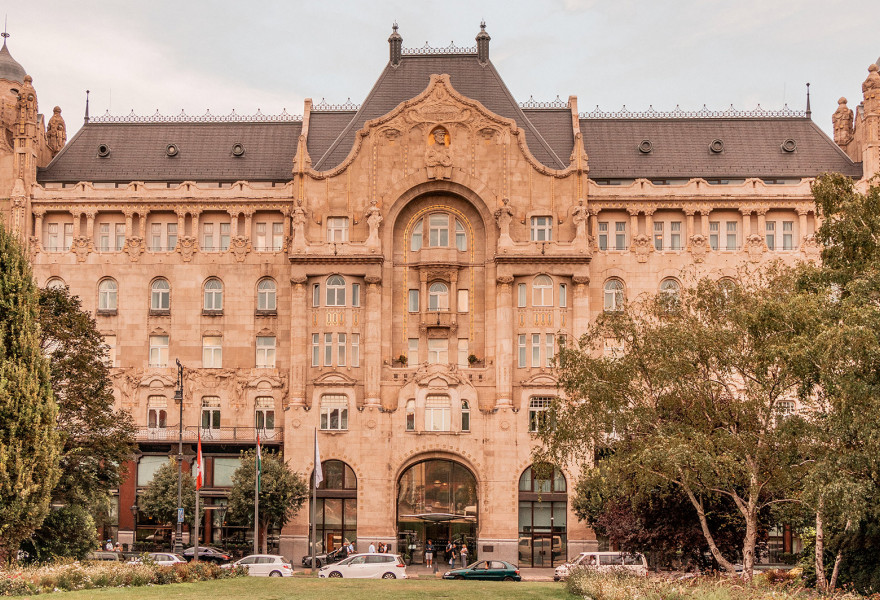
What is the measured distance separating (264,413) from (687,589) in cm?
4847

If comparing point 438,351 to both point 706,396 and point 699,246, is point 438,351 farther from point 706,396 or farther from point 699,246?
point 706,396

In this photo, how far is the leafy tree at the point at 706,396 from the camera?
4541cm

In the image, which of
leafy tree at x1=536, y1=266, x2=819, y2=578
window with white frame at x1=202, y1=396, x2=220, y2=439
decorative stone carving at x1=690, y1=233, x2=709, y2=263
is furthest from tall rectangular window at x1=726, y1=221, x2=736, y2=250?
window with white frame at x1=202, y1=396, x2=220, y2=439

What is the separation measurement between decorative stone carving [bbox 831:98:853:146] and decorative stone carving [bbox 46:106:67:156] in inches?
2285

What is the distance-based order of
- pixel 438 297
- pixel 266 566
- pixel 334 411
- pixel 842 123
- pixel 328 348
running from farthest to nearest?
pixel 842 123 < pixel 438 297 < pixel 328 348 < pixel 334 411 < pixel 266 566

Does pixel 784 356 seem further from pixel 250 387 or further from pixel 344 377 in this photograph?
pixel 250 387

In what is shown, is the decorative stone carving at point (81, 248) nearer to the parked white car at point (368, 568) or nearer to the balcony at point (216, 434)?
the balcony at point (216, 434)

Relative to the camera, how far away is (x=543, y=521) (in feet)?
262

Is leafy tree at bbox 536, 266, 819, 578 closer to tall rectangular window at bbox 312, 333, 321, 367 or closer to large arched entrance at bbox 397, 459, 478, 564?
large arched entrance at bbox 397, 459, 478, 564

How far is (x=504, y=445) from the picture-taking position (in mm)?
79688

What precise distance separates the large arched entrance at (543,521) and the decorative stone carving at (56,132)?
1688 inches

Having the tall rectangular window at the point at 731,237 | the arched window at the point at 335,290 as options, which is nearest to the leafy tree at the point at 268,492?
the arched window at the point at 335,290

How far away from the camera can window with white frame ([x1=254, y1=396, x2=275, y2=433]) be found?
84000mm

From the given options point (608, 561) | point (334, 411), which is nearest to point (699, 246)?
point (608, 561)
